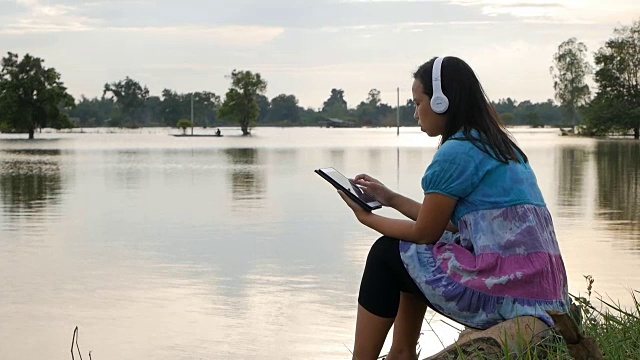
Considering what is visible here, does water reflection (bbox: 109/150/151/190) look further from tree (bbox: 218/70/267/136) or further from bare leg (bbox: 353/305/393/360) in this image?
tree (bbox: 218/70/267/136)

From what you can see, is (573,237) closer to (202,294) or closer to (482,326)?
(202,294)

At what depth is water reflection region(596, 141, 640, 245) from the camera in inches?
443

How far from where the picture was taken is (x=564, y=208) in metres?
13.8

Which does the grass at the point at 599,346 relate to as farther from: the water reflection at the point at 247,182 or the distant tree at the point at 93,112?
A: the distant tree at the point at 93,112

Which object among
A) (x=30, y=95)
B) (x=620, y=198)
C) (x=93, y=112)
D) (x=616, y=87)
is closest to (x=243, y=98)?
(x=30, y=95)

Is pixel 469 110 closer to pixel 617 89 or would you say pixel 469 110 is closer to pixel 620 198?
pixel 620 198

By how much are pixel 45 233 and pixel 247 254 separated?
2.88 metres

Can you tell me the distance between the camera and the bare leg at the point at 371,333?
3533mm

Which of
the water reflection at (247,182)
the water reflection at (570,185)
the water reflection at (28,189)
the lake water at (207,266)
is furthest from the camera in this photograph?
the water reflection at (247,182)

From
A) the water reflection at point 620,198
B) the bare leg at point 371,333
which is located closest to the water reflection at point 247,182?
the water reflection at point 620,198

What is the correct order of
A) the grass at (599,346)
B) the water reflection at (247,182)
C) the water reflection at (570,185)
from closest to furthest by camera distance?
the grass at (599,346), the water reflection at (570,185), the water reflection at (247,182)

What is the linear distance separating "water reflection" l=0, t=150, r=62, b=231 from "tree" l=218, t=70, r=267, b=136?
67.6 m

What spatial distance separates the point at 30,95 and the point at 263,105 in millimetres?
74163

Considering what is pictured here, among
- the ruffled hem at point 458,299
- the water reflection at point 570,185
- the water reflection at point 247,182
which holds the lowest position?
the water reflection at point 247,182
